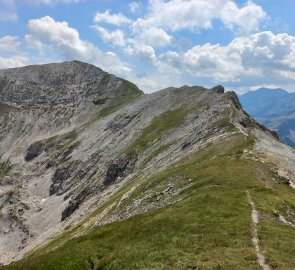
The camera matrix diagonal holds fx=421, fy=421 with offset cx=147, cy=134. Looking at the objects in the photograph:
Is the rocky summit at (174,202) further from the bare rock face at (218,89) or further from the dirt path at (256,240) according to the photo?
the bare rock face at (218,89)

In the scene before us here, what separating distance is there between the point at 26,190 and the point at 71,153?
2690cm

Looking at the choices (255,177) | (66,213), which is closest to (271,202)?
(255,177)

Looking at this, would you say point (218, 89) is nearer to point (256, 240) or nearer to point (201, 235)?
point (201, 235)

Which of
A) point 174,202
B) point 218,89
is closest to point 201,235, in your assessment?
point 174,202

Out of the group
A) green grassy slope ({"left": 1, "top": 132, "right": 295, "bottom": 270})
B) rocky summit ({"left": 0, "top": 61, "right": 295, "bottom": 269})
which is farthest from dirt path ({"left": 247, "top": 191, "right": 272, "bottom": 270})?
green grassy slope ({"left": 1, "top": 132, "right": 295, "bottom": 270})

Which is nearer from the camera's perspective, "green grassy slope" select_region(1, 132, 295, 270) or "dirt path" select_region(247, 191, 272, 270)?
"dirt path" select_region(247, 191, 272, 270)

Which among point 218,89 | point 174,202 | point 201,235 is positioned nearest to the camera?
point 201,235

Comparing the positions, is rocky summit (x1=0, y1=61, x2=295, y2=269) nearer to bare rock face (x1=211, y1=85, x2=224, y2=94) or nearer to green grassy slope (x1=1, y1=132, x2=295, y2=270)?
green grassy slope (x1=1, y1=132, x2=295, y2=270)

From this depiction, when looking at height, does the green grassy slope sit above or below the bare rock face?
below

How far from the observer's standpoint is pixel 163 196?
212ft

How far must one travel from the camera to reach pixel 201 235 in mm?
39438

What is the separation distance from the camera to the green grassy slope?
34.2 meters

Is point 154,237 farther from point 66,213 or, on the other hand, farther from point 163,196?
point 66,213

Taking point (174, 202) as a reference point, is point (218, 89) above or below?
above
